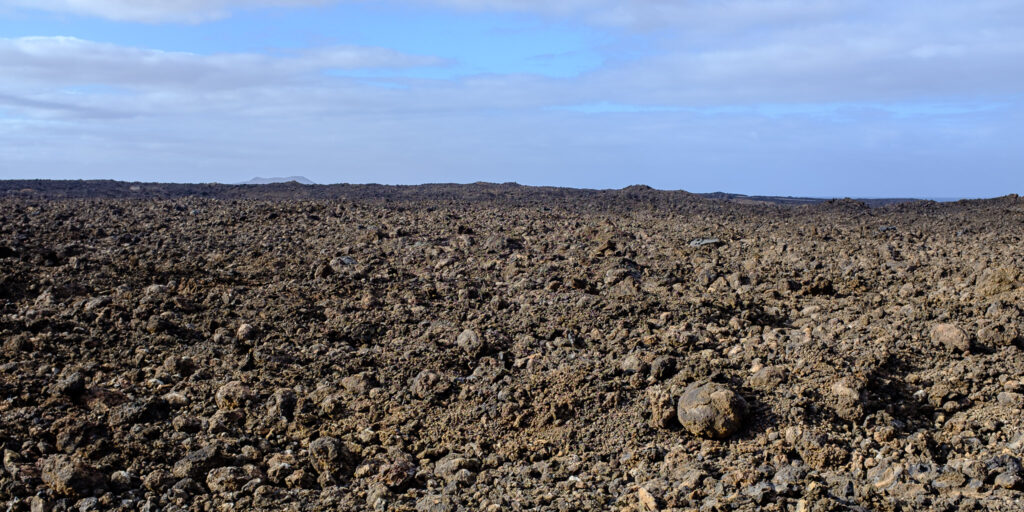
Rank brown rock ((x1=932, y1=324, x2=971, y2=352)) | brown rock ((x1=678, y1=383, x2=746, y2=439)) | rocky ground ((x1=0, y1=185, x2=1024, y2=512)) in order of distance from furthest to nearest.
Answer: brown rock ((x1=932, y1=324, x2=971, y2=352)), brown rock ((x1=678, y1=383, x2=746, y2=439)), rocky ground ((x1=0, y1=185, x2=1024, y2=512))

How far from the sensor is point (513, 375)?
4.82 metres

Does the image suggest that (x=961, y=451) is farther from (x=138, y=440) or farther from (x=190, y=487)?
(x=138, y=440)

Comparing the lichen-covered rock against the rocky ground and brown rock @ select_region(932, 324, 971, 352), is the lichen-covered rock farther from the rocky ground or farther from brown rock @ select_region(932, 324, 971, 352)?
brown rock @ select_region(932, 324, 971, 352)

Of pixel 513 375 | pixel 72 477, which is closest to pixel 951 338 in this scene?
pixel 513 375

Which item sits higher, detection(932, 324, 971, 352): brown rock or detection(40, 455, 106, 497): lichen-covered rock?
detection(932, 324, 971, 352): brown rock

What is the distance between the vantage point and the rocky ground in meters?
3.58

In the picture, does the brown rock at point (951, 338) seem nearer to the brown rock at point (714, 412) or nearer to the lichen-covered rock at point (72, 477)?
the brown rock at point (714, 412)

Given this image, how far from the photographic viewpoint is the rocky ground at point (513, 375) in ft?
11.7

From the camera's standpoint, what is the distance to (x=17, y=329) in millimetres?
5594

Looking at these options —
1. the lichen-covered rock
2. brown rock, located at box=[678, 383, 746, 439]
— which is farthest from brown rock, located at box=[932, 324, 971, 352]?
the lichen-covered rock

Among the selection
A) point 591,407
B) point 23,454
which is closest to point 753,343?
point 591,407

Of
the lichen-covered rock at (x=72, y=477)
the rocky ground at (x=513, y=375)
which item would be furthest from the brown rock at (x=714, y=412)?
the lichen-covered rock at (x=72, y=477)

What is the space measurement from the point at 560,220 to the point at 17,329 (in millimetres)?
6482

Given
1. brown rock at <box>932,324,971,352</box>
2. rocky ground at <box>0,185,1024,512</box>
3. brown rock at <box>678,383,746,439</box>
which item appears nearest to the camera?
rocky ground at <box>0,185,1024,512</box>
